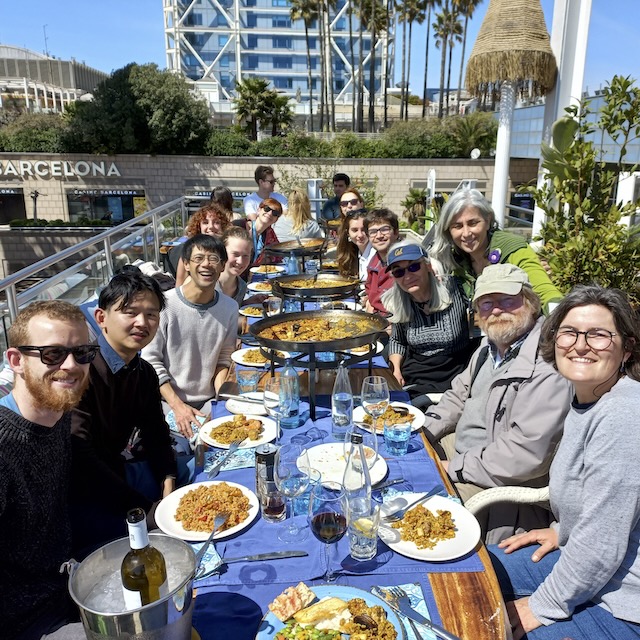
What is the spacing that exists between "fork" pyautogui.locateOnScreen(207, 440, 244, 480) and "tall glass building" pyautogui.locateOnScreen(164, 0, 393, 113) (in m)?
72.7

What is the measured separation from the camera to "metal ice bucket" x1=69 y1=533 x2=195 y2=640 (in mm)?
1082

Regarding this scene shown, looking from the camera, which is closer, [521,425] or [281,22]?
[521,425]

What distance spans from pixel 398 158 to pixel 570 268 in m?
24.4

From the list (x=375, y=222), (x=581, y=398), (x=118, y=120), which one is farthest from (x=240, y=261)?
(x=118, y=120)

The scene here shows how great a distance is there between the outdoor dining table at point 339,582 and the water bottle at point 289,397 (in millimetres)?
730

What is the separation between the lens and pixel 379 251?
4863mm

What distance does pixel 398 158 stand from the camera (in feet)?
90.7

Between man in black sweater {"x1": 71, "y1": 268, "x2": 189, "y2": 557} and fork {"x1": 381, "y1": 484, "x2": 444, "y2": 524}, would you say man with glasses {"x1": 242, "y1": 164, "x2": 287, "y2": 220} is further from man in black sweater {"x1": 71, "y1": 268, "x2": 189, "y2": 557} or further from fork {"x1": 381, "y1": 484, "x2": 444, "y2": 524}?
fork {"x1": 381, "y1": 484, "x2": 444, "y2": 524}

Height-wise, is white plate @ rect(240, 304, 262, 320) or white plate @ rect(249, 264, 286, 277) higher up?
white plate @ rect(249, 264, 286, 277)

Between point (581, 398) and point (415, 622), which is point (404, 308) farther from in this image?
point (415, 622)

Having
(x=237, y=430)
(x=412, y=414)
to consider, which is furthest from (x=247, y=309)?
(x=412, y=414)

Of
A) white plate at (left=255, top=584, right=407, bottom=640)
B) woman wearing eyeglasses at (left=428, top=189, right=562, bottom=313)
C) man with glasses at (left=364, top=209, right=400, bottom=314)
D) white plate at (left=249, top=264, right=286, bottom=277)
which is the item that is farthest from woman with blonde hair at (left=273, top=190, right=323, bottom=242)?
white plate at (left=255, top=584, right=407, bottom=640)

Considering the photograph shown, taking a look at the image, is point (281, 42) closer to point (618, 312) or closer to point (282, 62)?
point (282, 62)

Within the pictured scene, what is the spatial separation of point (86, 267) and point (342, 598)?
4.56 metres
